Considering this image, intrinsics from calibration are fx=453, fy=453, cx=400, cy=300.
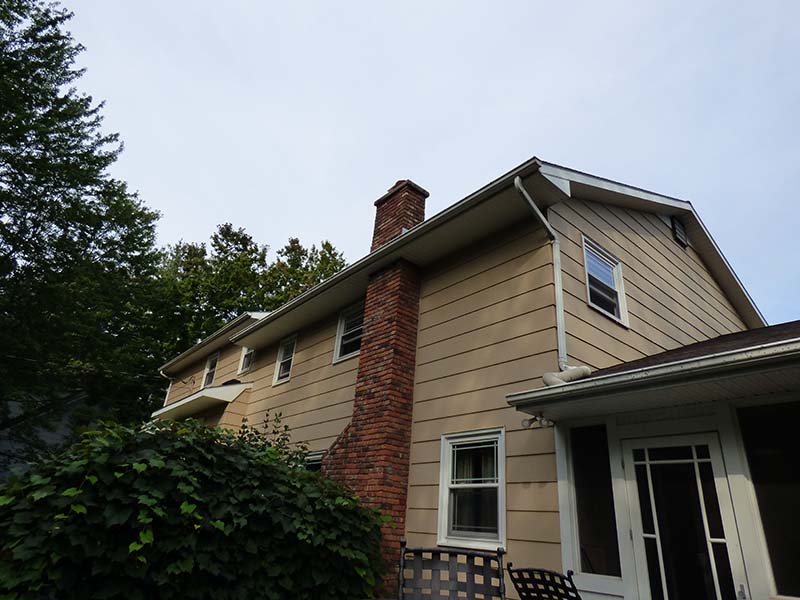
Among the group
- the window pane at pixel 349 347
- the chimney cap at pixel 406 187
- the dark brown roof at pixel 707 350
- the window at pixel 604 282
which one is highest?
the chimney cap at pixel 406 187

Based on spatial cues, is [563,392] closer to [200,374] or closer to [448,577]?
[448,577]

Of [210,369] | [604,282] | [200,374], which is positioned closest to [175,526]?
[604,282]

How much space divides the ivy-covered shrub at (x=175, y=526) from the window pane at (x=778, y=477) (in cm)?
348

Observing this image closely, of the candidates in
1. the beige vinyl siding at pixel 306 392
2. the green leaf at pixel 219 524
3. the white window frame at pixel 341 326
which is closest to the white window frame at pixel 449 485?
the beige vinyl siding at pixel 306 392

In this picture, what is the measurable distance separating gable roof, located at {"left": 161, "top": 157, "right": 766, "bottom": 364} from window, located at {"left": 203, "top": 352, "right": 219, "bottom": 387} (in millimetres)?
4531

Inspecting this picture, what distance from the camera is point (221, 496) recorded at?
4055 mm

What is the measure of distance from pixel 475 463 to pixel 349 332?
4.07 m

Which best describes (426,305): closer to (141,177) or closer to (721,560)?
(721,560)

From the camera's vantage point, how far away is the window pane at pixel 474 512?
4.91 meters

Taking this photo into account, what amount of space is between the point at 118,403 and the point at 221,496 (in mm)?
19773

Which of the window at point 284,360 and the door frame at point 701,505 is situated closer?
the door frame at point 701,505

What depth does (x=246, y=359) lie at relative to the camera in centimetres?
1244

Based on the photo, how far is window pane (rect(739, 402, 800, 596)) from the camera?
10.5ft

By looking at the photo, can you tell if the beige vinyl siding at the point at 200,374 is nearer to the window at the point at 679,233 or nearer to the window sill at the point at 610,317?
the window sill at the point at 610,317
